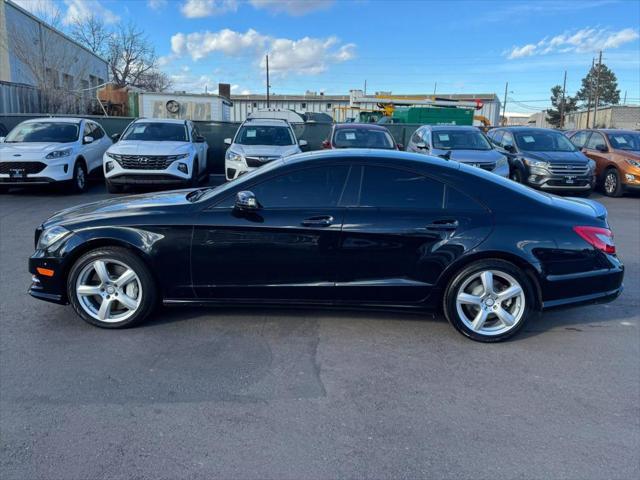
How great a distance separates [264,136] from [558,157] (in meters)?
7.13

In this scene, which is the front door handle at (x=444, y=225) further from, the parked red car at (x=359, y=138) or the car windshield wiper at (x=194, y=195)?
the parked red car at (x=359, y=138)

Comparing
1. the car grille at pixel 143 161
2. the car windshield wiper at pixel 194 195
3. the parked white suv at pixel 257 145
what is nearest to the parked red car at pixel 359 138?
the parked white suv at pixel 257 145

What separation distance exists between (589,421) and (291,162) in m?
2.89

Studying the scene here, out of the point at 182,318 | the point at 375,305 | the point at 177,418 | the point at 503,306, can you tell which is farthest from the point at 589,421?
the point at 182,318

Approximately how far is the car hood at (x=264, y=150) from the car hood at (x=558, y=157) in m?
5.72

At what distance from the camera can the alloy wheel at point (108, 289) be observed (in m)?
4.21

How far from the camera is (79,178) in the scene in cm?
1168

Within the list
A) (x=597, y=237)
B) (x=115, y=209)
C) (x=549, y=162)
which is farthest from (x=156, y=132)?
(x=597, y=237)

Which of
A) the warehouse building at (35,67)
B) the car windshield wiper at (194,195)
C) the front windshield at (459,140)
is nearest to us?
the car windshield wiper at (194,195)

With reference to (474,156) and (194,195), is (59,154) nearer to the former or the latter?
(194,195)

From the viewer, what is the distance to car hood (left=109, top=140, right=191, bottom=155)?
10703 mm

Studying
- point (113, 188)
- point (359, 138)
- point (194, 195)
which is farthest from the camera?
point (359, 138)

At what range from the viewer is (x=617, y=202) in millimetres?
12312

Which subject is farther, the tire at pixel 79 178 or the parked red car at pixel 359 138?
the parked red car at pixel 359 138
